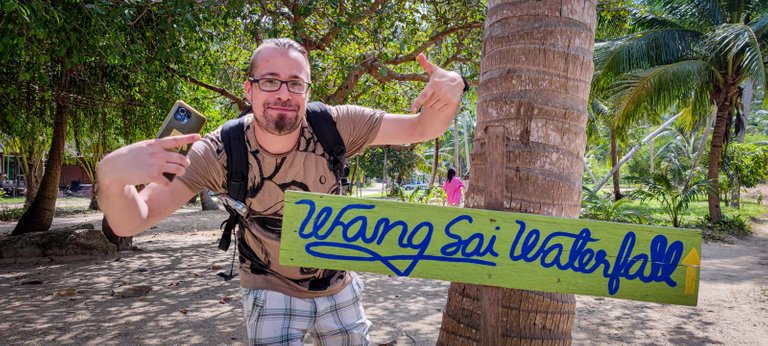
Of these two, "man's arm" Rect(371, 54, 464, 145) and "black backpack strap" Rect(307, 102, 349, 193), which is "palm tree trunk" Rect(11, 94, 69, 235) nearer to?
"black backpack strap" Rect(307, 102, 349, 193)

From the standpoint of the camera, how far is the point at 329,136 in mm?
2100

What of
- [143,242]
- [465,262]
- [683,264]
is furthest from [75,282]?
[683,264]

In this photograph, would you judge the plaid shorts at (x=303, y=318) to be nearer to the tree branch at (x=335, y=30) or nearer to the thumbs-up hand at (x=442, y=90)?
the thumbs-up hand at (x=442, y=90)

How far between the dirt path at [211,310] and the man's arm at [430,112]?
266 centimetres

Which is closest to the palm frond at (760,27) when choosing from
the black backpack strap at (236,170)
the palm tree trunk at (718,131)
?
the palm tree trunk at (718,131)

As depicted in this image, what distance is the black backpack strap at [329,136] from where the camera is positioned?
2.09 m

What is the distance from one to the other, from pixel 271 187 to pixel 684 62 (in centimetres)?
1226

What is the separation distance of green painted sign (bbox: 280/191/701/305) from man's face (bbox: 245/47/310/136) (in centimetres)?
49

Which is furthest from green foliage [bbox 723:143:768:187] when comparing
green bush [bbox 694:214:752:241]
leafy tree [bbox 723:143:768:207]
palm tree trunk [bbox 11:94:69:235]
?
palm tree trunk [bbox 11:94:69:235]

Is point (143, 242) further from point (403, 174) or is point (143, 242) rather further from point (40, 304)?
point (403, 174)

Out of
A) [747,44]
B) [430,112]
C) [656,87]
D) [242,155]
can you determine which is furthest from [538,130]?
[747,44]

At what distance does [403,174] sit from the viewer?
30953 millimetres

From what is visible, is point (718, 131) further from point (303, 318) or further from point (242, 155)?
point (242, 155)

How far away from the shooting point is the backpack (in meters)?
1.96
